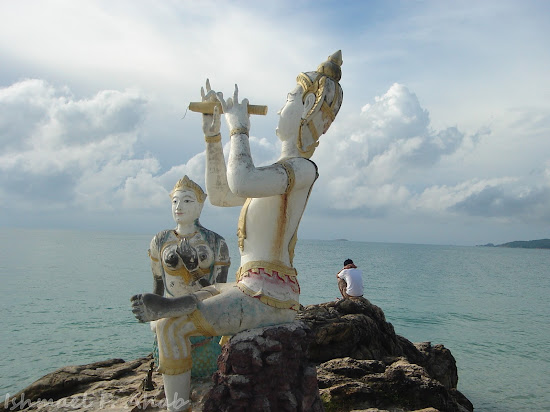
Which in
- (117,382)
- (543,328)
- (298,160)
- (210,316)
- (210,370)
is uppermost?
(298,160)

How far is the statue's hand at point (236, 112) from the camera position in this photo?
3635 mm

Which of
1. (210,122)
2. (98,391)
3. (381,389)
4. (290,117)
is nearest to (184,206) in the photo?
(210,122)

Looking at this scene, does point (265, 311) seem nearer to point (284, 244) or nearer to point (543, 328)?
point (284, 244)

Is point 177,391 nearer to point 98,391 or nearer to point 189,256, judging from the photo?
point 189,256

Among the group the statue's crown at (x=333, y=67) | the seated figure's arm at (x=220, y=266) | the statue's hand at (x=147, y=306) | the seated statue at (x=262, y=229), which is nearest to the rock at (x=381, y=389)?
the seated figure's arm at (x=220, y=266)

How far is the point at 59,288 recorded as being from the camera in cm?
2205

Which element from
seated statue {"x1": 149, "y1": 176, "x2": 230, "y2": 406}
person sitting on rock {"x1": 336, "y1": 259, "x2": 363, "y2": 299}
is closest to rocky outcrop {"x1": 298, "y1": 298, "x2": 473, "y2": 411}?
seated statue {"x1": 149, "y1": 176, "x2": 230, "y2": 406}

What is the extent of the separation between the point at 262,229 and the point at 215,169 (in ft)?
3.07

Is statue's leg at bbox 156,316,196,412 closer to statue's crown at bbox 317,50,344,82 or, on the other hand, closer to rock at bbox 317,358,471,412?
rock at bbox 317,358,471,412

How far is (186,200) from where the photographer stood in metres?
4.55

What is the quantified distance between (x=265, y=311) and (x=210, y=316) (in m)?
0.38

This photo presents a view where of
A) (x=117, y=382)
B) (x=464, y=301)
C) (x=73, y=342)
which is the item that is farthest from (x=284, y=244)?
(x=464, y=301)

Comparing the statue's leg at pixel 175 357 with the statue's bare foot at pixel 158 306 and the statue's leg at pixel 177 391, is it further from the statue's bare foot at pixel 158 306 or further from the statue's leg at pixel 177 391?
the statue's bare foot at pixel 158 306

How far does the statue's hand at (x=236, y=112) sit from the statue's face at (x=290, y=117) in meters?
0.27
